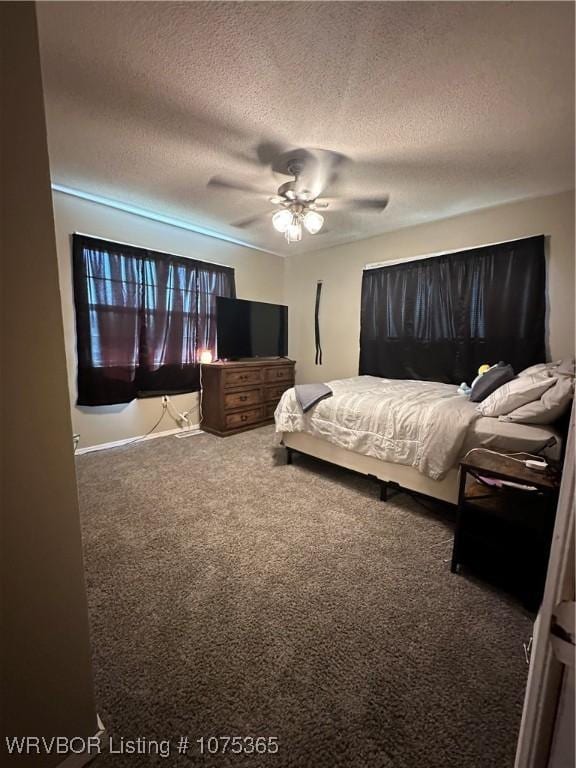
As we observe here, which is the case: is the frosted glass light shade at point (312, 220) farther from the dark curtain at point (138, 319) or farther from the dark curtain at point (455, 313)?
the dark curtain at point (138, 319)

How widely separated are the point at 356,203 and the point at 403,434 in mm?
2226

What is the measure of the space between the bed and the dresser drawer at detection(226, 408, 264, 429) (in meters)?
1.04

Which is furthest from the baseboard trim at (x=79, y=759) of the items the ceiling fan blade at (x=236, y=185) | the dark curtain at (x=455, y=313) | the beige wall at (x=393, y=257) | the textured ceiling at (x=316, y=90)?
the beige wall at (x=393, y=257)

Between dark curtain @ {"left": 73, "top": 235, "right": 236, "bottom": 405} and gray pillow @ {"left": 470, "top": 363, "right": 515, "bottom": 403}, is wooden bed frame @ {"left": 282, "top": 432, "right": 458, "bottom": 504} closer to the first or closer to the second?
gray pillow @ {"left": 470, "top": 363, "right": 515, "bottom": 403}

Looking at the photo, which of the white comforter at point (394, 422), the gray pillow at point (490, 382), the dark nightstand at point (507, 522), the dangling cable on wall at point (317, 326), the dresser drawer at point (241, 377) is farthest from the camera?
the dangling cable on wall at point (317, 326)

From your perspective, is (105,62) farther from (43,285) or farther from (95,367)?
(95,367)

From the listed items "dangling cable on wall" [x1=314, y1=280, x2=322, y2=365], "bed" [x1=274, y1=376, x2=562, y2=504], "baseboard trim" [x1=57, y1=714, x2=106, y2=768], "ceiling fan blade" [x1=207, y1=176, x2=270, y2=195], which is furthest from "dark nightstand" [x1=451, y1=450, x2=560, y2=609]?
"dangling cable on wall" [x1=314, y1=280, x2=322, y2=365]

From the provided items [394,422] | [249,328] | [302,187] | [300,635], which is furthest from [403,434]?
[249,328]

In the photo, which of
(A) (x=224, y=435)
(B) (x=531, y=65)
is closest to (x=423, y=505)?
(A) (x=224, y=435)

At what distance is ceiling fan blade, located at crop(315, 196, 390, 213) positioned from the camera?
2.86 metres

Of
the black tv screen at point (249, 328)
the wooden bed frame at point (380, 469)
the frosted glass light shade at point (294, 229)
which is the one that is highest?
the frosted glass light shade at point (294, 229)

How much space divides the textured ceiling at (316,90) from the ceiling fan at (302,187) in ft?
0.37

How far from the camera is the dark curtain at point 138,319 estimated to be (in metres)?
3.08

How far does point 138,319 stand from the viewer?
11.2 feet
